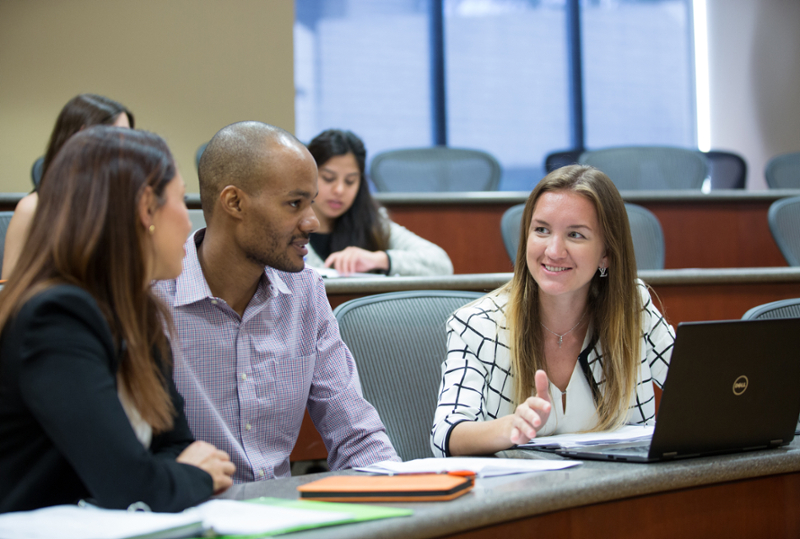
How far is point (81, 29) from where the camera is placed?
398cm

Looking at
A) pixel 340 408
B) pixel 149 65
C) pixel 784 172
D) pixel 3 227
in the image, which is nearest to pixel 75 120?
pixel 3 227

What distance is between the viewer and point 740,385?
985mm

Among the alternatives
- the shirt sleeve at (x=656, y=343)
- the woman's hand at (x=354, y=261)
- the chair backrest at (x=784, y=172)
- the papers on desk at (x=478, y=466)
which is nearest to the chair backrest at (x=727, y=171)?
the chair backrest at (x=784, y=172)

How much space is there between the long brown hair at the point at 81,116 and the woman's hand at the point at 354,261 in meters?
0.73

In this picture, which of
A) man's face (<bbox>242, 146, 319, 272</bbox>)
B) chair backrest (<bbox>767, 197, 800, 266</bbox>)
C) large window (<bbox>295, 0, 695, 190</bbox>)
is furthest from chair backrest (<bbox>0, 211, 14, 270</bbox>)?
large window (<bbox>295, 0, 695, 190</bbox>)

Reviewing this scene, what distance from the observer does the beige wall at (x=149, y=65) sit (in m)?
3.97

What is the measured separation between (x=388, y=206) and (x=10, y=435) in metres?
2.27

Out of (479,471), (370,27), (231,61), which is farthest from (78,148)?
(370,27)

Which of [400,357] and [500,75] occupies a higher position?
[500,75]

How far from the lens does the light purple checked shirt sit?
1.17m

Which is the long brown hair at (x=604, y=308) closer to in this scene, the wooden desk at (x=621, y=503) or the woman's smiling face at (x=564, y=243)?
the woman's smiling face at (x=564, y=243)

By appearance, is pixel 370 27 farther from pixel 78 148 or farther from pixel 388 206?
pixel 78 148

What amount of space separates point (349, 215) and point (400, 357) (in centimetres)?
113

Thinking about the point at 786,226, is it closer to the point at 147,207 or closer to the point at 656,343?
the point at 656,343
